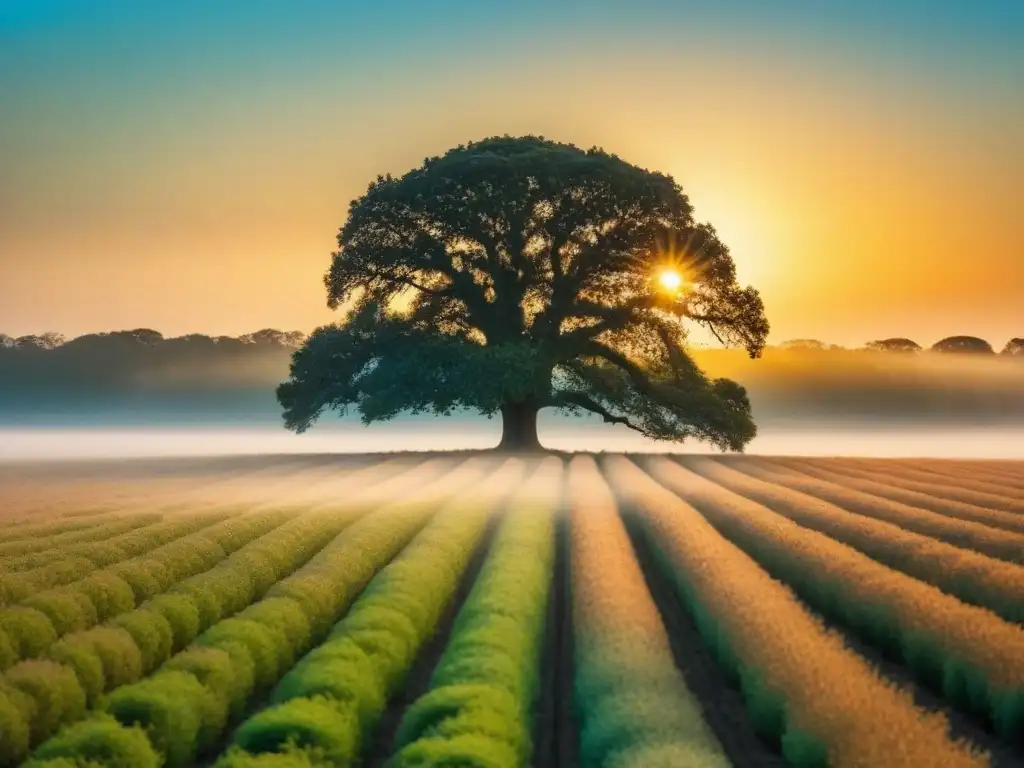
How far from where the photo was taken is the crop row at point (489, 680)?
7.69 m

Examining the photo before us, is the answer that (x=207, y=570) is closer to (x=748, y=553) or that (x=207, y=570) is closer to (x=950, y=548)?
(x=748, y=553)

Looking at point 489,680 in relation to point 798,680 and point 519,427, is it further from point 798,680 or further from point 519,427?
point 519,427

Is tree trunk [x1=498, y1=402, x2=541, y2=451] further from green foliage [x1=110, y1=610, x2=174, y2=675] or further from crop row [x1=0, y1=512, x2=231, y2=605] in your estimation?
green foliage [x1=110, y1=610, x2=174, y2=675]

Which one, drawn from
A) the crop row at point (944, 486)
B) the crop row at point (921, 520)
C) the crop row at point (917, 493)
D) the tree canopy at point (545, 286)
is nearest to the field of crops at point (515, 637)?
the crop row at point (921, 520)

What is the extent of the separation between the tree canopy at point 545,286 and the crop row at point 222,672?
2438 cm

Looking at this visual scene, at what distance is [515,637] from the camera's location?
35.8 feet

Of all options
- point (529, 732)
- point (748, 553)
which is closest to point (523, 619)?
point (529, 732)

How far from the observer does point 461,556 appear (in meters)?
16.9

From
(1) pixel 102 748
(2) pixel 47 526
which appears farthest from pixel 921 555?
(2) pixel 47 526

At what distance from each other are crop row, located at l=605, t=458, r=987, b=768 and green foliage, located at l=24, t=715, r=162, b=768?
15.0 ft

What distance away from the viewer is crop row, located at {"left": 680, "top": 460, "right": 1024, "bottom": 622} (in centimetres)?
1345

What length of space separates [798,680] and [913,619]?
303 centimetres

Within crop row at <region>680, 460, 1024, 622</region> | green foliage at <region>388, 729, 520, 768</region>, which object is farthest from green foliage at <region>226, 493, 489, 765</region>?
crop row at <region>680, 460, 1024, 622</region>

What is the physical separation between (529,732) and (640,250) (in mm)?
33097
